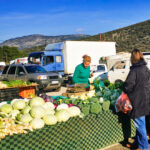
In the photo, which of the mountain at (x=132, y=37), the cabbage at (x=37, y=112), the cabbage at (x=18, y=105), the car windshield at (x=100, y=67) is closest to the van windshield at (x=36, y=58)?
the car windshield at (x=100, y=67)

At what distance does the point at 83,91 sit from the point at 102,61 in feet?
44.8

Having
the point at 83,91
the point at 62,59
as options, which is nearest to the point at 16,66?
the point at 62,59

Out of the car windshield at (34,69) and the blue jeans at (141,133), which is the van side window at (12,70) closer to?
the car windshield at (34,69)

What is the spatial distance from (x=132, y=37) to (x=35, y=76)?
4259cm

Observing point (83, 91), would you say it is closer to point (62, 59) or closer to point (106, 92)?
point (106, 92)

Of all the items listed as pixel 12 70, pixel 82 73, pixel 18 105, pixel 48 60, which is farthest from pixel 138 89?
pixel 48 60

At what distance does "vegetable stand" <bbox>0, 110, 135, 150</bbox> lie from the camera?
10.7 feet

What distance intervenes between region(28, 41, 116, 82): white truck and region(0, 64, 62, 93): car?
3.68 meters

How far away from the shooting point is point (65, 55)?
57.4 ft

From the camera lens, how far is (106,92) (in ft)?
17.5

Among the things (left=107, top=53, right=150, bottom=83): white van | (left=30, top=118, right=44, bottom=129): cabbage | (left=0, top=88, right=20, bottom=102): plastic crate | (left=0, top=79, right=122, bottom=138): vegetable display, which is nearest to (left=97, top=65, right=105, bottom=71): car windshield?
(left=107, top=53, right=150, bottom=83): white van

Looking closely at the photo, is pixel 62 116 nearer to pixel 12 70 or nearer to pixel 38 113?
pixel 38 113

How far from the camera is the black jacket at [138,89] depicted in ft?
12.5

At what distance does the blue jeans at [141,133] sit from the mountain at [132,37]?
38756 millimetres
